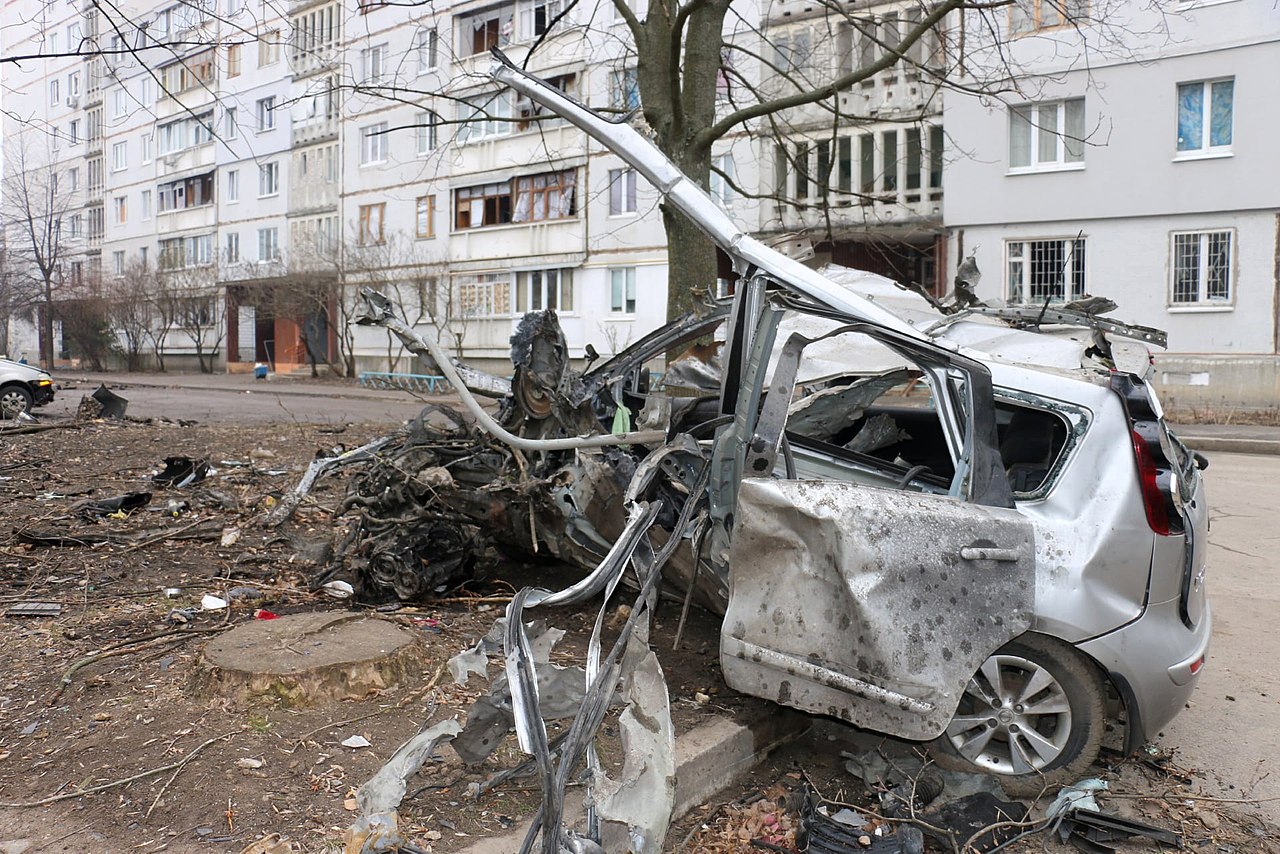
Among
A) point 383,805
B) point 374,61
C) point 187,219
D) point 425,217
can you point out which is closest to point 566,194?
point 425,217

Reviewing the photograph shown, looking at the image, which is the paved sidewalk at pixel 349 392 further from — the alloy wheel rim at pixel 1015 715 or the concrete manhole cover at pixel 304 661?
the alloy wheel rim at pixel 1015 715

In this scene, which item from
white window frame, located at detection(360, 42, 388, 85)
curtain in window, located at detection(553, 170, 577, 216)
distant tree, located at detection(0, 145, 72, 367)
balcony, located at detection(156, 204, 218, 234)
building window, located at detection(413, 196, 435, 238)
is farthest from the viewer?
balcony, located at detection(156, 204, 218, 234)

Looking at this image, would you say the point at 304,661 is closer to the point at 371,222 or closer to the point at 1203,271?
the point at 1203,271

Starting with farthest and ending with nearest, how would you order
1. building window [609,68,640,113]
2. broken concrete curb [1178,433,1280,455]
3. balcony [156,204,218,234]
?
balcony [156,204,218,234], broken concrete curb [1178,433,1280,455], building window [609,68,640,113]

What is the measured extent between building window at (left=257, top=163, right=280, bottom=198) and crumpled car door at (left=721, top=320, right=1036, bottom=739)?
146 feet

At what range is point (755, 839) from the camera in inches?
128

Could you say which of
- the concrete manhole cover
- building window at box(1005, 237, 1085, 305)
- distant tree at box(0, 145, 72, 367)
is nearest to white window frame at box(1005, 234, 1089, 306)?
building window at box(1005, 237, 1085, 305)

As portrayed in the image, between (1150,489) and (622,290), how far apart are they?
27402 mm

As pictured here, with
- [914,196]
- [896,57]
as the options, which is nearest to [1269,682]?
[896,57]

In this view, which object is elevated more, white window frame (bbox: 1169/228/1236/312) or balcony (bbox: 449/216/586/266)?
balcony (bbox: 449/216/586/266)

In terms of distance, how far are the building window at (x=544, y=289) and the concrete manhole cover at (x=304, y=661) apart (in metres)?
27.4

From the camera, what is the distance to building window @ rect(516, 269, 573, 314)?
105 feet

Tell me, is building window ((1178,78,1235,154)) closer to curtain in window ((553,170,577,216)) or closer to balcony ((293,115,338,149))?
curtain in window ((553,170,577,216))

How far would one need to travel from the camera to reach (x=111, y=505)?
776 cm
